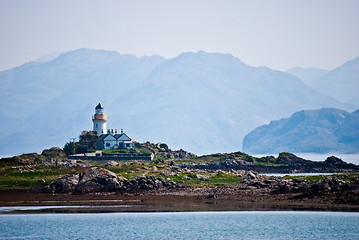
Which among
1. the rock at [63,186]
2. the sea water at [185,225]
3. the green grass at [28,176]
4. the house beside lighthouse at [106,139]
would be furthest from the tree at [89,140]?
the sea water at [185,225]

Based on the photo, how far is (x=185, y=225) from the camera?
5288 centimetres

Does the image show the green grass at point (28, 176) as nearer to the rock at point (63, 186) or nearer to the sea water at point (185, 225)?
the rock at point (63, 186)

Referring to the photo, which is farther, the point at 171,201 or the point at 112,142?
the point at 112,142

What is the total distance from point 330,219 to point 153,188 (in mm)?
32517

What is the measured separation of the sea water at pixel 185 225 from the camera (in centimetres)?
4775

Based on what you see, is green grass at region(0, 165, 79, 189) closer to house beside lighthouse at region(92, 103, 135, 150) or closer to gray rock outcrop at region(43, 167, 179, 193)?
gray rock outcrop at region(43, 167, 179, 193)

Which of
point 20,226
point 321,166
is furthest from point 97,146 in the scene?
point 20,226

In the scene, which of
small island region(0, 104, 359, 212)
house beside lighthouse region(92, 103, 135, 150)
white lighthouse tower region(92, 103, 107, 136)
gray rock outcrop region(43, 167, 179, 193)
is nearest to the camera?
small island region(0, 104, 359, 212)

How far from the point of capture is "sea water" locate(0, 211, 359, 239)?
47.8m

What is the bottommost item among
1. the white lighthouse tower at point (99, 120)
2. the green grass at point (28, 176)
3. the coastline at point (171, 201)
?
the coastline at point (171, 201)

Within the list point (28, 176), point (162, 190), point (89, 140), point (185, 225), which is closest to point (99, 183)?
point (162, 190)

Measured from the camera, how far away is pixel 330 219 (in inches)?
2023

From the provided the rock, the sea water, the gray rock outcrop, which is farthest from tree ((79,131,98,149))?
the sea water

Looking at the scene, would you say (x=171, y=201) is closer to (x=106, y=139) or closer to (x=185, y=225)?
(x=185, y=225)
